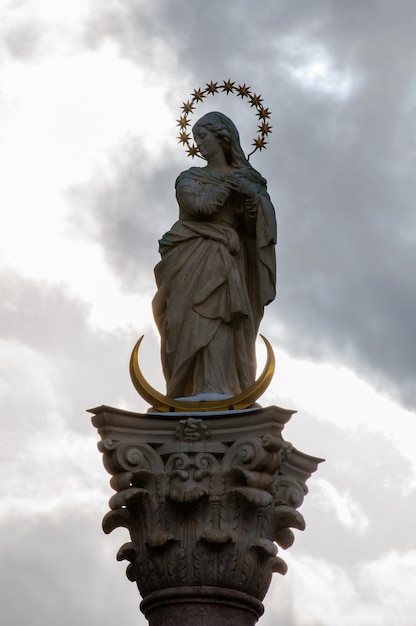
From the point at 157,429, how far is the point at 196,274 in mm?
2545

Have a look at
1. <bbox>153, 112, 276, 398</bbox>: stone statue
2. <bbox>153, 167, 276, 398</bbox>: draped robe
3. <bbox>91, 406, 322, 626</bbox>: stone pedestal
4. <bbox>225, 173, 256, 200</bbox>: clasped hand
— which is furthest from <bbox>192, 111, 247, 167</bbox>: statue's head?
<bbox>91, 406, 322, 626</bbox>: stone pedestal

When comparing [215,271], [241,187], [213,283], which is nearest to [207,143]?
[241,187]

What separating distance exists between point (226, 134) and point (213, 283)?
243 cm

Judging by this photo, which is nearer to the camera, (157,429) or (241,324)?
(157,429)

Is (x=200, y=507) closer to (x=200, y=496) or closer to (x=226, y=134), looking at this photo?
(x=200, y=496)

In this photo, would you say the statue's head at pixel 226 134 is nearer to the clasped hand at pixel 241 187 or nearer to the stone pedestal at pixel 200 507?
the clasped hand at pixel 241 187

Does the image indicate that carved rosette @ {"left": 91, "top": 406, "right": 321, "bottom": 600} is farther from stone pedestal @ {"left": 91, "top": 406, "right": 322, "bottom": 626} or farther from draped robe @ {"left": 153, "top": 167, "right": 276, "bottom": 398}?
draped robe @ {"left": 153, "top": 167, "right": 276, "bottom": 398}

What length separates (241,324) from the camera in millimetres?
19297

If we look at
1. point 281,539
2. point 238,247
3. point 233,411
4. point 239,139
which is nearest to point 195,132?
point 239,139

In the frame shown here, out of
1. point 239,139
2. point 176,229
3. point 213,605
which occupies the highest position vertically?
point 239,139

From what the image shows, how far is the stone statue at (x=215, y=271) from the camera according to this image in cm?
1897

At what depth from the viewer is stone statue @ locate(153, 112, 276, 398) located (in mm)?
18969

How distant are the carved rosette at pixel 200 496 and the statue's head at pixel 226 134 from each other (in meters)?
4.37

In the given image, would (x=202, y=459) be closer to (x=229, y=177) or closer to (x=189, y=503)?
(x=189, y=503)
